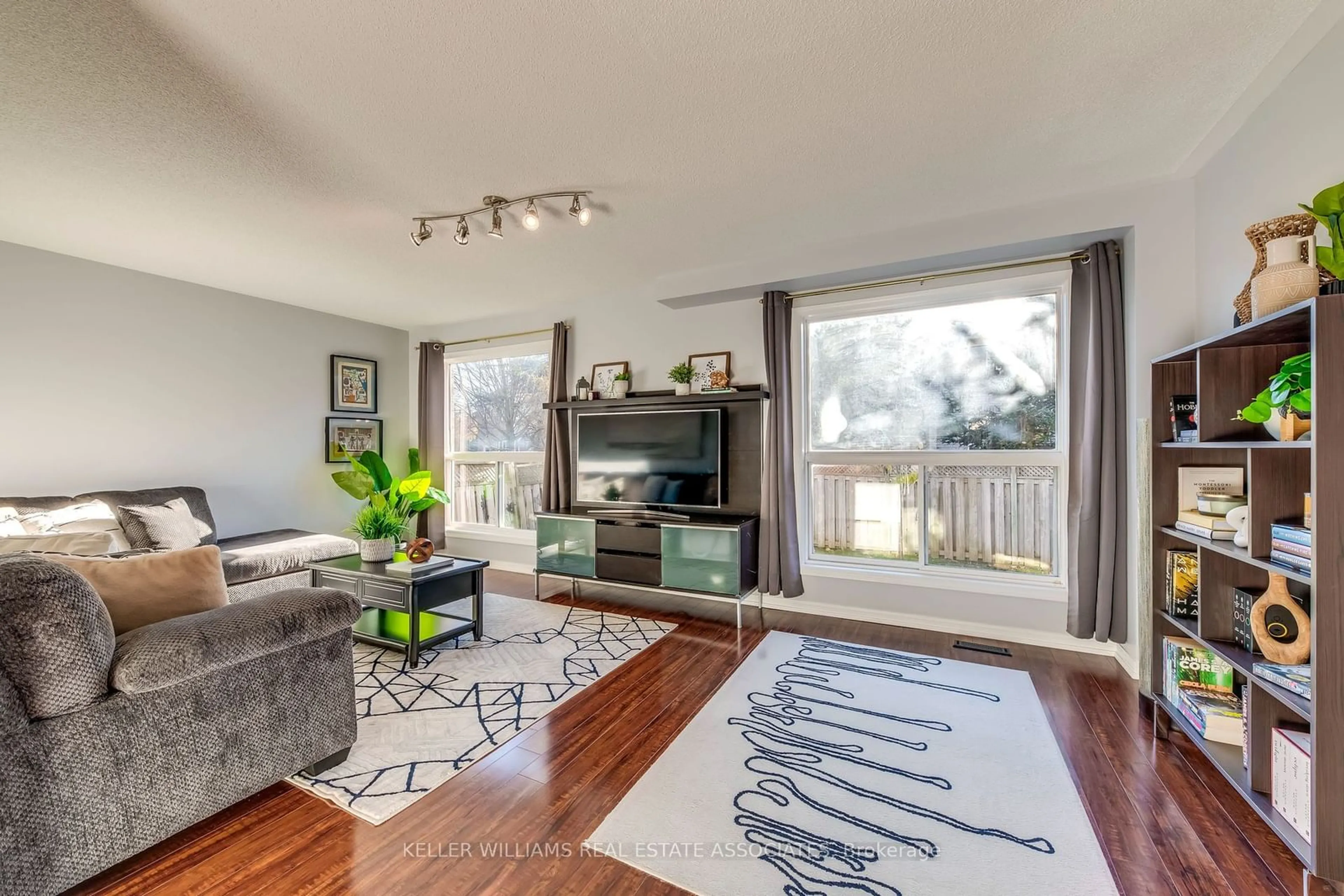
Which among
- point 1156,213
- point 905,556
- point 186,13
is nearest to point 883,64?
point 1156,213

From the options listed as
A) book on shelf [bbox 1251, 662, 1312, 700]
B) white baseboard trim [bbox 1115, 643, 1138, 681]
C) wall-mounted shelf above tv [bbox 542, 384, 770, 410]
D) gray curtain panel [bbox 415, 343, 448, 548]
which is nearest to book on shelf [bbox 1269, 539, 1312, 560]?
book on shelf [bbox 1251, 662, 1312, 700]

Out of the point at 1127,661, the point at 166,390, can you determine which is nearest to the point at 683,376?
the point at 1127,661

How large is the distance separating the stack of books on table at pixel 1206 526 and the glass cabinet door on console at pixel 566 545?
323cm

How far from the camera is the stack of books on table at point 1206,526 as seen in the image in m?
1.86

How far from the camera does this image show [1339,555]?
1318mm

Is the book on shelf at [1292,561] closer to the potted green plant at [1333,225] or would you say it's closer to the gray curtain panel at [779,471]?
the potted green plant at [1333,225]

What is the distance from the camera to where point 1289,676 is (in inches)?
58.6

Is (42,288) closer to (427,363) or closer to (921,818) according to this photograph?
(427,363)

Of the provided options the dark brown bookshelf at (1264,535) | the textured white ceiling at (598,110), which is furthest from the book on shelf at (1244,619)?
the textured white ceiling at (598,110)

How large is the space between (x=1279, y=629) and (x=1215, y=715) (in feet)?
1.51

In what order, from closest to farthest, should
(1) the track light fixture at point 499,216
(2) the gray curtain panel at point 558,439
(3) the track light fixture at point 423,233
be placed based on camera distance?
(1) the track light fixture at point 499,216
(3) the track light fixture at point 423,233
(2) the gray curtain panel at point 558,439

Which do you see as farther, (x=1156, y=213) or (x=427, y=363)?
(x=427, y=363)

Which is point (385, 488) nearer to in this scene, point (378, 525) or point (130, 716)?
point (378, 525)

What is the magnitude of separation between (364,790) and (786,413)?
299 cm
